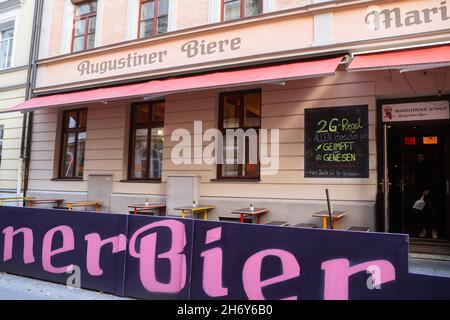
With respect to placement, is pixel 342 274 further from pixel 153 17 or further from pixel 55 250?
pixel 153 17

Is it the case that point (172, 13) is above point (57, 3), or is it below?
below

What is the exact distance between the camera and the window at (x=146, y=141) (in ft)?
30.5

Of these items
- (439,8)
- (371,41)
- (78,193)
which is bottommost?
(78,193)

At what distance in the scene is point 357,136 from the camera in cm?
684

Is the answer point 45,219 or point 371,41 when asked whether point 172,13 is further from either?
point 45,219

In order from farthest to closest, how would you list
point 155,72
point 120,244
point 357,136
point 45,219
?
1. point 155,72
2. point 357,136
3. point 45,219
4. point 120,244

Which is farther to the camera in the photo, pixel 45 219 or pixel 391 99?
pixel 391 99

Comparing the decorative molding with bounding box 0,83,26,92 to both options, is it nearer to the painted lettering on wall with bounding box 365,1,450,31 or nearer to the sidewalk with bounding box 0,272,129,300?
the sidewalk with bounding box 0,272,129,300

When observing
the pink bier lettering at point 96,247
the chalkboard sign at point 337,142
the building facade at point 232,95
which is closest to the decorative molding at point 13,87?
the building facade at point 232,95

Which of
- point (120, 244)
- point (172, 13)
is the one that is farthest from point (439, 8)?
point (120, 244)

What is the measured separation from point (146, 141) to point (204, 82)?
2832mm

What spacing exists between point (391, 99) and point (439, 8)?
1660 millimetres

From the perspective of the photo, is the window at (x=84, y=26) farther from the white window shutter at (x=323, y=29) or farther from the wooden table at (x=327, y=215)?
the wooden table at (x=327, y=215)

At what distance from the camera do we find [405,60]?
5656 millimetres
